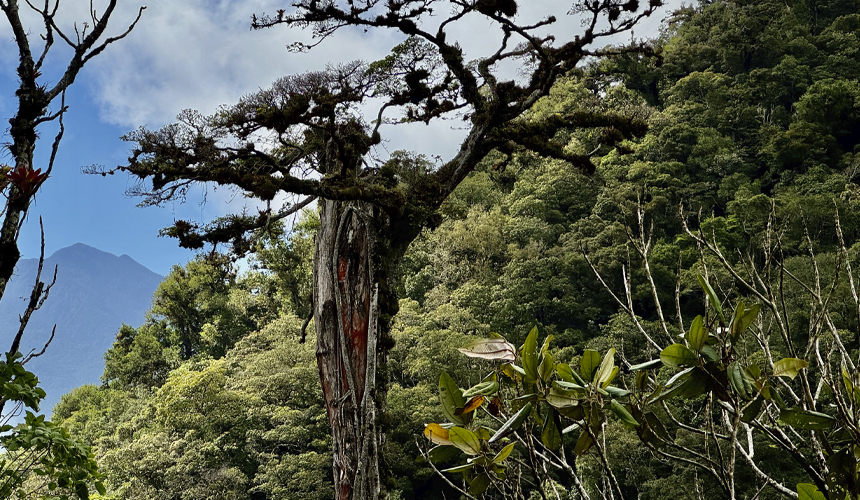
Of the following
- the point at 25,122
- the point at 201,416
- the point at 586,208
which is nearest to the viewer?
the point at 25,122

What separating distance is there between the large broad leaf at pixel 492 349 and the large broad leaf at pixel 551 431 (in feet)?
0.30

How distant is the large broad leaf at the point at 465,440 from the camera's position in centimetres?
77

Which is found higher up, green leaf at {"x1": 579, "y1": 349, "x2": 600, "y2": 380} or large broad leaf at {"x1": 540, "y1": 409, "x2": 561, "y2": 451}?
green leaf at {"x1": 579, "y1": 349, "x2": 600, "y2": 380}

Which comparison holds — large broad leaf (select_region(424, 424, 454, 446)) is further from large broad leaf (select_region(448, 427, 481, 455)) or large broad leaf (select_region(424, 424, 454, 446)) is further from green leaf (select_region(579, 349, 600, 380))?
green leaf (select_region(579, 349, 600, 380))

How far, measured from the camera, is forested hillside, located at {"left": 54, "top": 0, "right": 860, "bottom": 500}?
13.4 m

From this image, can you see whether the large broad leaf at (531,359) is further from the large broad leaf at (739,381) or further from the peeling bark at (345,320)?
the peeling bark at (345,320)

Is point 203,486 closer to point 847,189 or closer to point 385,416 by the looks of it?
point 385,416

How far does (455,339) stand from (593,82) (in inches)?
805

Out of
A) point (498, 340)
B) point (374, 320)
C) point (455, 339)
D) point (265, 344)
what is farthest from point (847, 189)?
point (498, 340)

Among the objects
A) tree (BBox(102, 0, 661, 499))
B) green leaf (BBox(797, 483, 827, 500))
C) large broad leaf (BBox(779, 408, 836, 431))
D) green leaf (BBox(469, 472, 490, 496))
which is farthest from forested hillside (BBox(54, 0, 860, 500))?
green leaf (BBox(797, 483, 827, 500))

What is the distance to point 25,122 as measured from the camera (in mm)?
1498

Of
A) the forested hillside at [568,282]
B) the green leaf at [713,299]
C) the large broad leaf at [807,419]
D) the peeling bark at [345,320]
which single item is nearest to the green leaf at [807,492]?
the large broad leaf at [807,419]

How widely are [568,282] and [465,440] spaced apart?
65.1ft

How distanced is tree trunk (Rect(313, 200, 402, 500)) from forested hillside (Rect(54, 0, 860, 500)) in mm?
876
